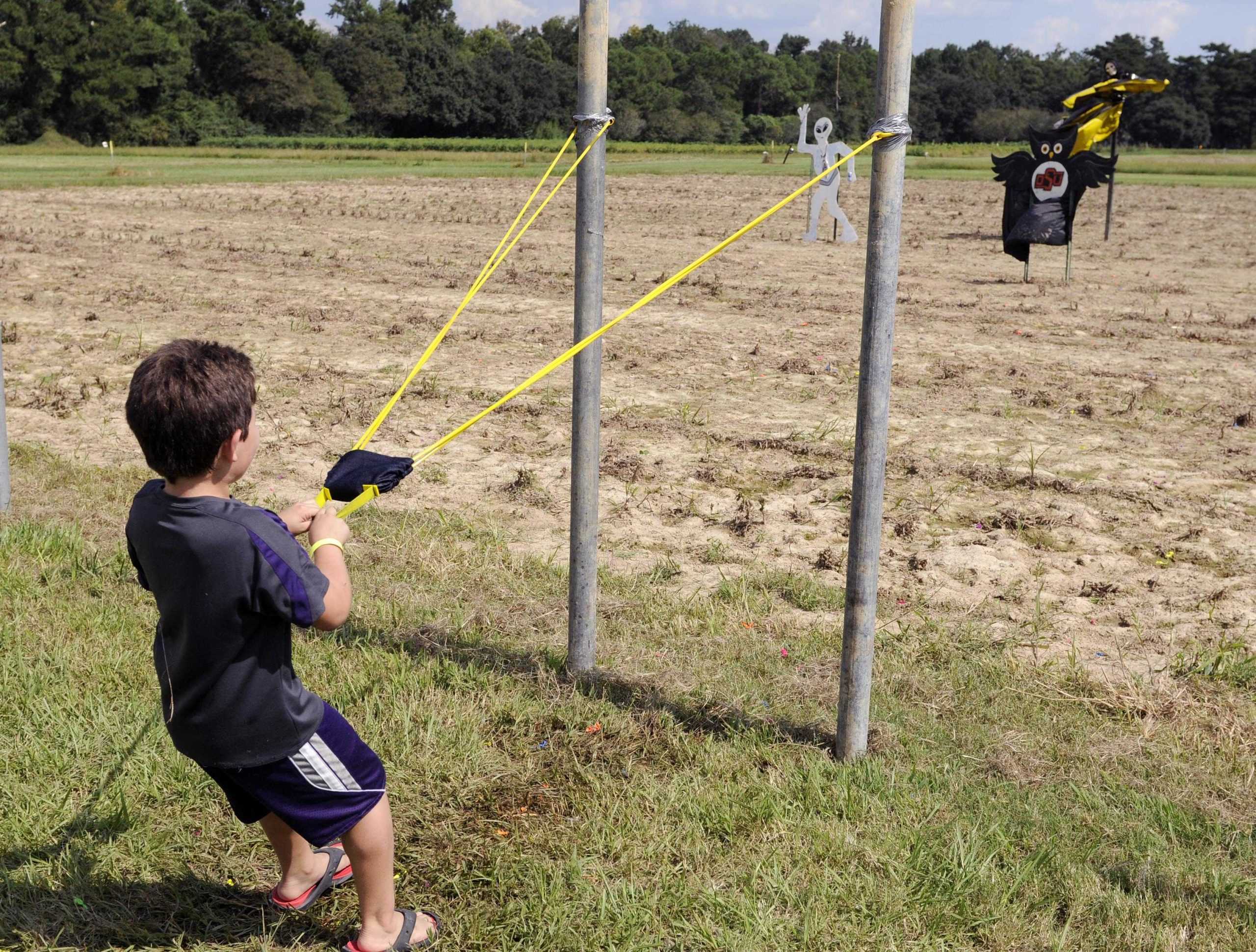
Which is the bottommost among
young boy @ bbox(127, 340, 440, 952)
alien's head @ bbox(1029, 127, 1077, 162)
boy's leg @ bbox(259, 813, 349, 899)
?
boy's leg @ bbox(259, 813, 349, 899)

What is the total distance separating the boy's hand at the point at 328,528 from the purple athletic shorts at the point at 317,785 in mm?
420

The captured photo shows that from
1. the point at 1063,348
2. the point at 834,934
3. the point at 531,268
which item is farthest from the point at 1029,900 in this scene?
the point at 531,268

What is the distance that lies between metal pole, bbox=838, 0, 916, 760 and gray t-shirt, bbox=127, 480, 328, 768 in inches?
69.3

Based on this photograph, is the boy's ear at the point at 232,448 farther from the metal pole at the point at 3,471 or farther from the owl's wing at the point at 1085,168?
the owl's wing at the point at 1085,168

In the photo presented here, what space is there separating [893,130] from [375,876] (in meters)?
2.45

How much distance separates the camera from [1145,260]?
18.5 metres

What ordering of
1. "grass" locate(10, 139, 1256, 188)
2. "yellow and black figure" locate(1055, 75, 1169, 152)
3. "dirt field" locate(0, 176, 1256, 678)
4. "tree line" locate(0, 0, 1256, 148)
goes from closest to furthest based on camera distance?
1. "dirt field" locate(0, 176, 1256, 678)
2. "yellow and black figure" locate(1055, 75, 1169, 152)
3. "grass" locate(10, 139, 1256, 188)
4. "tree line" locate(0, 0, 1256, 148)

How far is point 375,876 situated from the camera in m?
2.89

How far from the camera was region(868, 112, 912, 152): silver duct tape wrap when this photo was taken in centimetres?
352

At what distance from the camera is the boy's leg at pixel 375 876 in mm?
2861

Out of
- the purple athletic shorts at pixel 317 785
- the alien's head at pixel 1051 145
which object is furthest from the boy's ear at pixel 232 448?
the alien's head at pixel 1051 145

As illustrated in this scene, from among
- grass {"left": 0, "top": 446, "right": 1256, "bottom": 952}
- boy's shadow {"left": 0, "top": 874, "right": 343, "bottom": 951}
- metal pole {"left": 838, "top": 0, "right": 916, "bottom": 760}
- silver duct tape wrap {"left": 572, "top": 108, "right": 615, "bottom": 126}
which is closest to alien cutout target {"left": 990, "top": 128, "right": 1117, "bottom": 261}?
grass {"left": 0, "top": 446, "right": 1256, "bottom": 952}

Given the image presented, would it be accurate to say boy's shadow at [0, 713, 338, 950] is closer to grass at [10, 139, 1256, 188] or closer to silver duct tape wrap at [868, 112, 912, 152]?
silver duct tape wrap at [868, 112, 912, 152]

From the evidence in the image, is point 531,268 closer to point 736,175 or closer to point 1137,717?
point 1137,717
